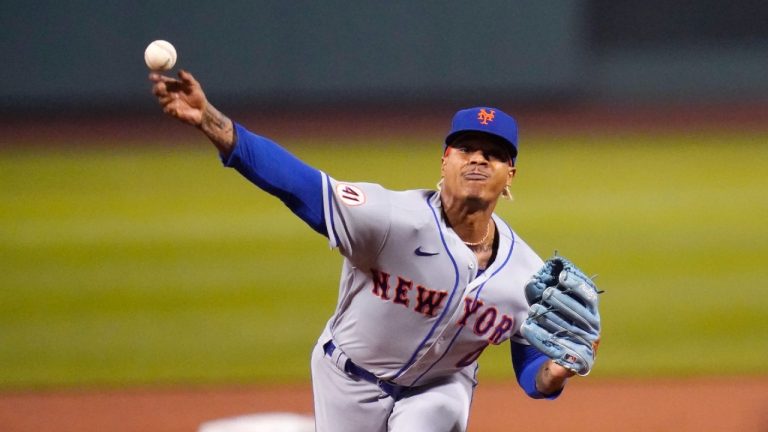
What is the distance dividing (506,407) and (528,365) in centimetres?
244

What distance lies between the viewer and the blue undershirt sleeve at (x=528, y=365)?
12.5 feet

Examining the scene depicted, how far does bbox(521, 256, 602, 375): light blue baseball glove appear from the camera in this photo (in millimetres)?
3434

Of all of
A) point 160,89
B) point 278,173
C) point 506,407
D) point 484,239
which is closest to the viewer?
point 160,89

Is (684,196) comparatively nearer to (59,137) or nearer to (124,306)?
(124,306)

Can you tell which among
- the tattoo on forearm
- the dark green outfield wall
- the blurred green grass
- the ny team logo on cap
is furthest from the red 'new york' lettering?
the dark green outfield wall

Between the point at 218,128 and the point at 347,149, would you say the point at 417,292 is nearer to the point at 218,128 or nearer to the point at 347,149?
the point at 218,128

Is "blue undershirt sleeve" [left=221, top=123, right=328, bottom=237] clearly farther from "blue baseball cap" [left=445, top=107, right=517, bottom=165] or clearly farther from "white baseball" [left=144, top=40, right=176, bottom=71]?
"blue baseball cap" [left=445, top=107, right=517, bottom=165]

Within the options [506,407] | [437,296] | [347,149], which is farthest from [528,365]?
[347,149]

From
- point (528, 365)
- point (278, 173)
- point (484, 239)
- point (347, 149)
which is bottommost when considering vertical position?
point (528, 365)

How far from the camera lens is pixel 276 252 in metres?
8.31

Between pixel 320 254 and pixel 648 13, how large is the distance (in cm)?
352

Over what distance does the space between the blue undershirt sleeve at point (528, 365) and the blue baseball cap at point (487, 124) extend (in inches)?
28.5

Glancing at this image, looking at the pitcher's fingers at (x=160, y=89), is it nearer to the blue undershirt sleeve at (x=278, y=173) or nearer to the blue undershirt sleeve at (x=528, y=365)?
the blue undershirt sleeve at (x=278, y=173)

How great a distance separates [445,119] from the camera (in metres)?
9.43
